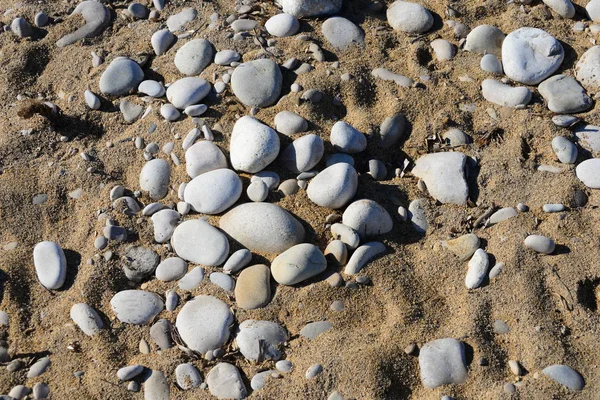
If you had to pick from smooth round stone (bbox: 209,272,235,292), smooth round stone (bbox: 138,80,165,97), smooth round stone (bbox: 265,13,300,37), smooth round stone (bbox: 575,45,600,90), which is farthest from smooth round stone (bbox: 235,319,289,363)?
smooth round stone (bbox: 575,45,600,90)

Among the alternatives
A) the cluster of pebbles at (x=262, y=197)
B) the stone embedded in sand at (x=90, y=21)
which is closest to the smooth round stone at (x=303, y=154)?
the cluster of pebbles at (x=262, y=197)

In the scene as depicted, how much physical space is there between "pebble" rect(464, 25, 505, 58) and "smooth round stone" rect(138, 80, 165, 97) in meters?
1.31

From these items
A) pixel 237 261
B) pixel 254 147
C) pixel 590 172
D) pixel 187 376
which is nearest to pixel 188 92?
pixel 254 147

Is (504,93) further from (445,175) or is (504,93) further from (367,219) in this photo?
(367,219)

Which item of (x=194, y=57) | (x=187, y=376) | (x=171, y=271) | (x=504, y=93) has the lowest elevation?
(x=187, y=376)

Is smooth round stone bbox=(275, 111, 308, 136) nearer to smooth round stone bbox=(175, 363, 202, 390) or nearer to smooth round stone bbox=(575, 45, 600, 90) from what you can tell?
smooth round stone bbox=(175, 363, 202, 390)

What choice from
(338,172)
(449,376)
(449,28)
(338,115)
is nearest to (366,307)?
(449,376)

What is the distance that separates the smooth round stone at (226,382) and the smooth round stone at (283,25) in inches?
58.1

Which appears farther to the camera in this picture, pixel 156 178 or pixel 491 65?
pixel 491 65

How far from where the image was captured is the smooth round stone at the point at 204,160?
255 cm

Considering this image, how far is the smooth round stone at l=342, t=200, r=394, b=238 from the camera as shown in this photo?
7.70 ft

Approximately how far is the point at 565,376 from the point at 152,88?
1921 mm

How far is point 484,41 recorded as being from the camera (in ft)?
9.27

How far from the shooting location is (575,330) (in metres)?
2.14
